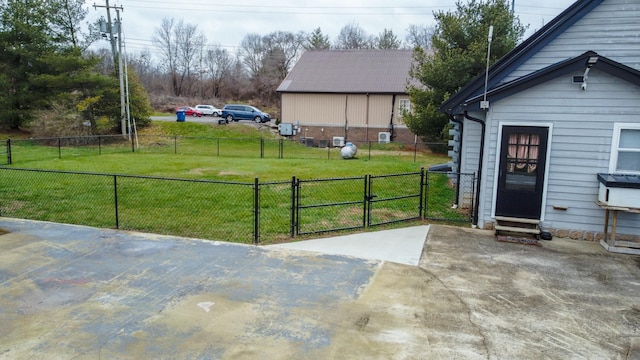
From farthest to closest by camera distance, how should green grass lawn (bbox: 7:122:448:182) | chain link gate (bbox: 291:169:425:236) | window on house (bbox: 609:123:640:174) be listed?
green grass lawn (bbox: 7:122:448:182) < chain link gate (bbox: 291:169:425:236) < window on house (bbox: 609:123:640:174)

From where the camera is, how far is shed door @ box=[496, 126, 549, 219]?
341 inches

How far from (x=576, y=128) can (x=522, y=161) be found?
1122mm

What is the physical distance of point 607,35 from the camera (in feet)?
29.2

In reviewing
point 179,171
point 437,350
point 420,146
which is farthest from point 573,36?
point 420,146

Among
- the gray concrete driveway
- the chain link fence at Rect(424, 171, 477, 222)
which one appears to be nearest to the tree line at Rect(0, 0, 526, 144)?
the chain link fence at Rect(424, 171, 477, 222)

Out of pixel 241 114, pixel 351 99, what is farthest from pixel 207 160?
pixel 241 114

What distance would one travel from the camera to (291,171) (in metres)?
16.7

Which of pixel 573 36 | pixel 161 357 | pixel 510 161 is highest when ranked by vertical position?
pixel 573 36

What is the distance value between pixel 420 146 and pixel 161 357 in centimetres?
2592

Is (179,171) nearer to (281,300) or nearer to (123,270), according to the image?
(123,270)

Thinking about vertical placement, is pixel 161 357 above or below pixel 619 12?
below

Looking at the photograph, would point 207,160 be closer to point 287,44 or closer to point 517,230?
point 517,230

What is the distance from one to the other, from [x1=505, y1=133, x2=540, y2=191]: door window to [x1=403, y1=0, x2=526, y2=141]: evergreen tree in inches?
508

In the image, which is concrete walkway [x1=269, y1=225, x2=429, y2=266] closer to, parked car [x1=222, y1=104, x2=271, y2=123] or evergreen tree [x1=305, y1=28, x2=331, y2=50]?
parked car [x1=222, y1=104, x2=271, y2=123]
